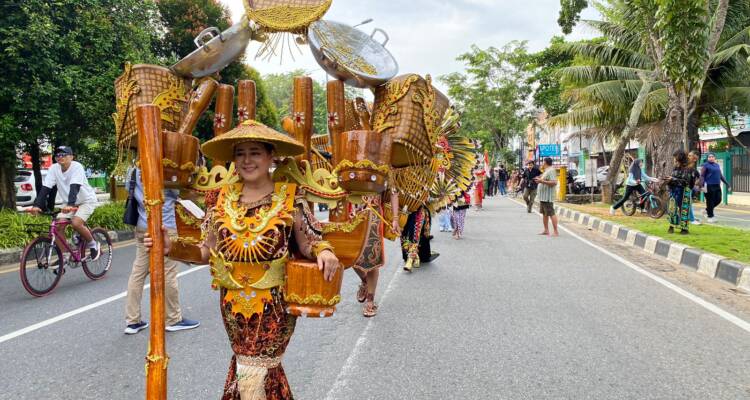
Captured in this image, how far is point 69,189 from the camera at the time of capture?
6.10 m

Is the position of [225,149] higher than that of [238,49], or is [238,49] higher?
[238,49]

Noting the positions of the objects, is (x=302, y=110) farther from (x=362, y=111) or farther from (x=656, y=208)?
(x=656, y=208)

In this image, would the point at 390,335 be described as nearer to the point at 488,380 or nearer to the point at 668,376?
the point at 488,380

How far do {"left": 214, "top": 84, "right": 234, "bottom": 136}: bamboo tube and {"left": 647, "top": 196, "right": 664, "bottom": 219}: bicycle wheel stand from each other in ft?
42.3

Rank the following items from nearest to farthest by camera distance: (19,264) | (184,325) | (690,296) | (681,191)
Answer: (184,325)
(690,296)
(19,264)
(681,191)

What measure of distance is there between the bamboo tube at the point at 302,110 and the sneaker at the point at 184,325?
2577mm

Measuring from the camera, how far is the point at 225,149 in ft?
7.23

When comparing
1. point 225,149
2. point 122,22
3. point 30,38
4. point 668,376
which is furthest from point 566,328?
point 122,22

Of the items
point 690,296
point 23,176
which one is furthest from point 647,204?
point 23,176

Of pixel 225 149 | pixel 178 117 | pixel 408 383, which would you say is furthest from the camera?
pixel 408 383

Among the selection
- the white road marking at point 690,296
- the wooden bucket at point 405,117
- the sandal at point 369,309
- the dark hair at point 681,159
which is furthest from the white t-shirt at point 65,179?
the dark hair at point 681,159

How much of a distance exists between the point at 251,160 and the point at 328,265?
1.78 feet

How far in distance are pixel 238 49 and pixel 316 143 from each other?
224 centimetres

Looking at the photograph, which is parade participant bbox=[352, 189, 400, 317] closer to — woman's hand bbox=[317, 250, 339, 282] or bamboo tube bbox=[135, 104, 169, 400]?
woman's hand bbox=[317, 250, 339, 282]
